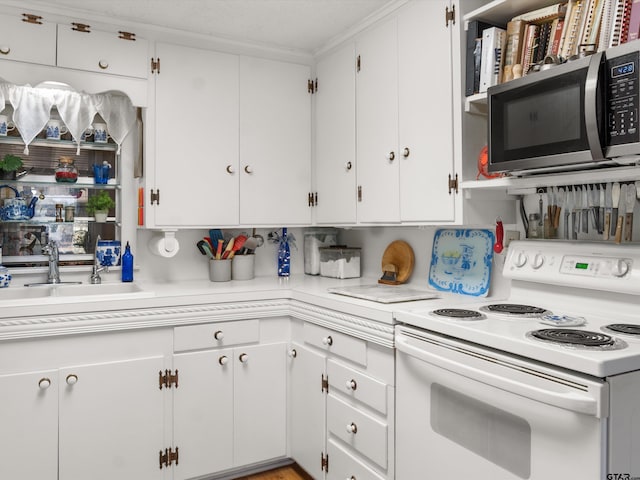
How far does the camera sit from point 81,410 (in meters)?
2.07

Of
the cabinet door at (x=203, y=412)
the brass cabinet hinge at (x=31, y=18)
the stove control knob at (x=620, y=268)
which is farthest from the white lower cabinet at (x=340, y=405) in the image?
the brass cabinet hinge at (x=31, y=18)

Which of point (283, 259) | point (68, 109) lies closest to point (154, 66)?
point (68, 109)

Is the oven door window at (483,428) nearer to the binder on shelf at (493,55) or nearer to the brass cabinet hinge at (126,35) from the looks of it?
the binder on shelf at (493,55)

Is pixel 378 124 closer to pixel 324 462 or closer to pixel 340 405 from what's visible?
pixel 340 405

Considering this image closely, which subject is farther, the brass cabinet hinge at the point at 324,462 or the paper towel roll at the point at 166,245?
the paper towel roll at the point at 166,245

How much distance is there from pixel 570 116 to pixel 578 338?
0.64 m

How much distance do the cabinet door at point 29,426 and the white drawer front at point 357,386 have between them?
3.86 ft

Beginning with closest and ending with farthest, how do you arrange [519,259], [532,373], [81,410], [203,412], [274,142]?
[532,373] < [519,259] < [81,410] < [203,412] < [274,142]

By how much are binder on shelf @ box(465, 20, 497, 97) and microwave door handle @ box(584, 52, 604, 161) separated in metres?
0.57

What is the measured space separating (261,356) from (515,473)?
140 centimetres

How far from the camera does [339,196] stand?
107 inches

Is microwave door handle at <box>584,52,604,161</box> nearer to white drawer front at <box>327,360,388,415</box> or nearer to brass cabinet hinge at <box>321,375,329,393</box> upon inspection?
white drawer front at <box>327,360,388,415</box>

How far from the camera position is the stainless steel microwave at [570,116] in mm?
1292

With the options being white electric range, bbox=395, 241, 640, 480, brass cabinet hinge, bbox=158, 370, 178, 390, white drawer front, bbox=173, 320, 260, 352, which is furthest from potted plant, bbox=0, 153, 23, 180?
white electric range, bbox=395, 241, 640, 480
